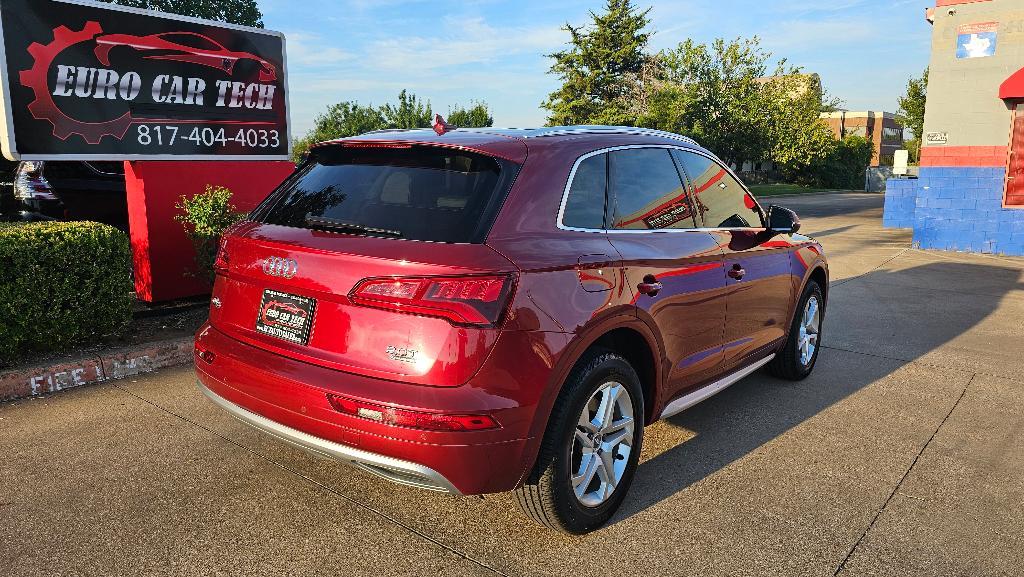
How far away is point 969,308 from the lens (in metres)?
8.47

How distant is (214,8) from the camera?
4741cm

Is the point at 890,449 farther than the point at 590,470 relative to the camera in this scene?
Yes

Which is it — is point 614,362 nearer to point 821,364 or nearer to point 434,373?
point 434,373

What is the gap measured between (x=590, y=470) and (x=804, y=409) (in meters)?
2.37

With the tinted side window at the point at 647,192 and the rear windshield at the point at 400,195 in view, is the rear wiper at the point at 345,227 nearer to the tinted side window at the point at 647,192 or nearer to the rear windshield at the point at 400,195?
the rear windshield at the point at 400,195

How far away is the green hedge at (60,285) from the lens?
4.80 m

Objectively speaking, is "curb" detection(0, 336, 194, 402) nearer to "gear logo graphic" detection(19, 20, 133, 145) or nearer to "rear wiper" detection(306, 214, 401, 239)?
"gear logo graphic" detection(19, 20, 133, 145)

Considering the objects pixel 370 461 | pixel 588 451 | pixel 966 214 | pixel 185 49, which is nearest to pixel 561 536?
pixel 588 451

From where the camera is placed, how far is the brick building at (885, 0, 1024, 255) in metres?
12.8

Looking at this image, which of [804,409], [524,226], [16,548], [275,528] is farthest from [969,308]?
[16,548]

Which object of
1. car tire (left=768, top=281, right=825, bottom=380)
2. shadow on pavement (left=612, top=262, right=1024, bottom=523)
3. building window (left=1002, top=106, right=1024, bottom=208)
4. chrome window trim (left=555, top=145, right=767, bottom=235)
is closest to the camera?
chrome window trim (left=555, top=145, right=767, bottom=235)

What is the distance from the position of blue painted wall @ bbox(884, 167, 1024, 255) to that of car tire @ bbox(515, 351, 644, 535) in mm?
12932

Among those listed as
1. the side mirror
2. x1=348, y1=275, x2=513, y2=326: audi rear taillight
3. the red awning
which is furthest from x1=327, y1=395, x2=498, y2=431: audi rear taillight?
the red awning

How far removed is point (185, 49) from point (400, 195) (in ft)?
16.2
